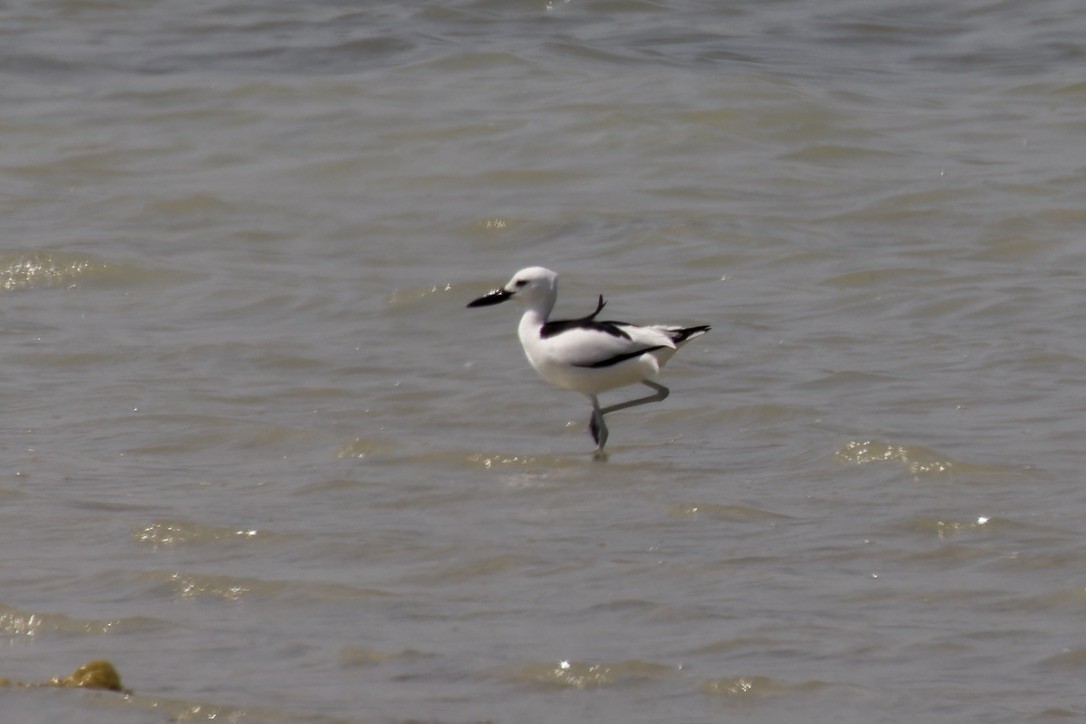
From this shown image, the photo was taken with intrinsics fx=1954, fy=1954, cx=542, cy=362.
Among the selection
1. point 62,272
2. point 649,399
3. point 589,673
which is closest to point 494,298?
point 649,399

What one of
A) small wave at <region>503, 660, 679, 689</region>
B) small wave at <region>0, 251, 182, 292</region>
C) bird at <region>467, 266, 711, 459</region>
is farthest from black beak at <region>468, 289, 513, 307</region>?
small wave at <region>503, 660, 679, 689</region>

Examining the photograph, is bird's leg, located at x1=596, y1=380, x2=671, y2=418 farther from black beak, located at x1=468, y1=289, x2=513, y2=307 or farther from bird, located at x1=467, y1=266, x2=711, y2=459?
black beak, located at x1=468, y1=289, x2=513, y2=307

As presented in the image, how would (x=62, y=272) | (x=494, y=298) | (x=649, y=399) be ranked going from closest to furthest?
1. (x=649, y=399)
2. (x=494, y=298)
3. (x=62, y=272)

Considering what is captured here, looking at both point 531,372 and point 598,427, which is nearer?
point 598,427

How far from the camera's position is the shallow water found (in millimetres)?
5312

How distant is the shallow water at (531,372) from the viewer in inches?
209

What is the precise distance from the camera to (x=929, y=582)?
5.88m

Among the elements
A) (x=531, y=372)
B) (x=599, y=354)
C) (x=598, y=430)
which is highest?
(x=599, y=354)

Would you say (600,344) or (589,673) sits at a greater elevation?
(589,673)

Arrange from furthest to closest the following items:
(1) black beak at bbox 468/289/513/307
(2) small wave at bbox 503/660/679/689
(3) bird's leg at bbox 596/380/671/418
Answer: (1) black beak at bbox 468/289/513/307, (3) bird's leg at bbox 596/380/671/418, (2) small wave at bbox 503/660/679/689

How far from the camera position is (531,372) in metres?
8.85

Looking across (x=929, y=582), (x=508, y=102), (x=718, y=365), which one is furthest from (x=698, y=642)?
(x=508, y=102)

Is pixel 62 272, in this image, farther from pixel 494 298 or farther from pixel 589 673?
pixel 589 673

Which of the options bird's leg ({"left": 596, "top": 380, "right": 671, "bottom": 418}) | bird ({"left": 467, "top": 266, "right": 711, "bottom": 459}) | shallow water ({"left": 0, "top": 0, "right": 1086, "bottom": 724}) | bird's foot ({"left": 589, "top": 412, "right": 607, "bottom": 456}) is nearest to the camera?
shallow water ({"left": 0, "top": 0, "right": 1086, "bottom": 724})
